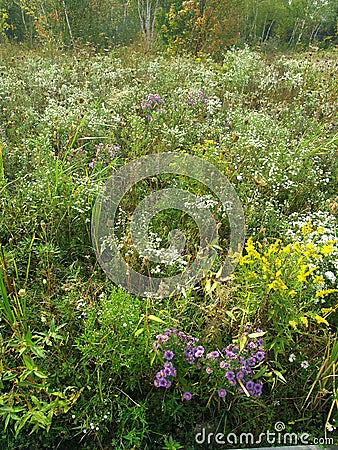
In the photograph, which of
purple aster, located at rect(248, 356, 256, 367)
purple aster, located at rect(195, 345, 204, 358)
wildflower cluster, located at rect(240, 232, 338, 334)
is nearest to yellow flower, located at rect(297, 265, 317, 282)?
wildflower cluster, located at rect(240, 232, 338, 334)

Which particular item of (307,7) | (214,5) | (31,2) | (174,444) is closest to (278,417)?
(174,444)

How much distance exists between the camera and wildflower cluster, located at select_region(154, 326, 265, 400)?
172 centimetres

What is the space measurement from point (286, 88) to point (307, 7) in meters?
13.4

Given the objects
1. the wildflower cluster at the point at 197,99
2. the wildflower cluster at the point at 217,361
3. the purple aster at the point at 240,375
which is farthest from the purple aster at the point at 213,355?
the wildflower cluster at the point at 197,99

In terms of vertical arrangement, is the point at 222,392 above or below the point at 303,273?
below

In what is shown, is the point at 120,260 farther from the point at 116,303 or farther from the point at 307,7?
the point at 307,7

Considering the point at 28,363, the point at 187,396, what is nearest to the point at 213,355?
the point at 187,396

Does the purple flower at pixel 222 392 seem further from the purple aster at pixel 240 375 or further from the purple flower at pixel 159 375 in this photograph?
the purple flower at pixel 159 375

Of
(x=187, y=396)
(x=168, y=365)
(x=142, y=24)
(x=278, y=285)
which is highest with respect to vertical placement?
(x=278, y=285)

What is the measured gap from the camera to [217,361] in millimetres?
1770

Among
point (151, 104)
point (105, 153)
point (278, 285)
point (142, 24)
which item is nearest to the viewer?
point (278, 285)

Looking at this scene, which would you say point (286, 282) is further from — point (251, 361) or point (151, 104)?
point (151, 104)

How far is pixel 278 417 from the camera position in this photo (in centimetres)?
188

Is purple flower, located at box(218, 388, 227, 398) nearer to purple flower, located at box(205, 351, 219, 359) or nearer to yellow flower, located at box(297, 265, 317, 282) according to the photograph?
purple flower, located at box(205, 351, 219, 359)
